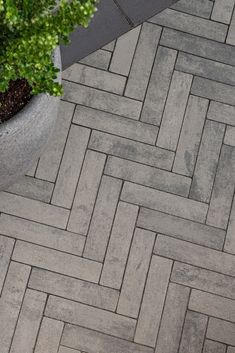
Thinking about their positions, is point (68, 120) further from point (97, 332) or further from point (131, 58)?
point (97, 332)

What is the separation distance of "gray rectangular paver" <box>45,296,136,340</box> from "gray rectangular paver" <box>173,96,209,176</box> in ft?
2.42

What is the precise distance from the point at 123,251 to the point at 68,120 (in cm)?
66

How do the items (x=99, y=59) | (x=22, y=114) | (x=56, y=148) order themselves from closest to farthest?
(x=22, y=114), (x=56, y=148), (x=99, y=59)

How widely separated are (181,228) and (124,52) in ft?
2.92

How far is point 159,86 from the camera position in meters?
3.40

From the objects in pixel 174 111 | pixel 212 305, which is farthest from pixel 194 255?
pixel 174 111

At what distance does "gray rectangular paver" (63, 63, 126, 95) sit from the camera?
3344mm

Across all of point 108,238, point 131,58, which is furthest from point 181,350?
point 131,58

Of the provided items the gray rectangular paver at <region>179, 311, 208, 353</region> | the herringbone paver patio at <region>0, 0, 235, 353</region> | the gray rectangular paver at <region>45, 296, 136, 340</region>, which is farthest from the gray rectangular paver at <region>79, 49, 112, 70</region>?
the gray rectangular paver at <region>179, 311, 208, 353</region>

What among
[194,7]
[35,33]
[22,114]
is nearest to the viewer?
[35,33]

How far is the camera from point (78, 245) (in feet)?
10.4

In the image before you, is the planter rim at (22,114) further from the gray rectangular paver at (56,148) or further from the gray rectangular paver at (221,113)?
the gray rectangular paver at (221,113)

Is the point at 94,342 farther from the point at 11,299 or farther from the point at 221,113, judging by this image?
the point at 221,113

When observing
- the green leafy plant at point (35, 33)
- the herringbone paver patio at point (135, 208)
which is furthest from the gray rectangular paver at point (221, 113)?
the green leafy plant at point (35, 33)
